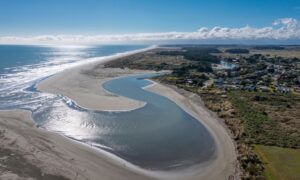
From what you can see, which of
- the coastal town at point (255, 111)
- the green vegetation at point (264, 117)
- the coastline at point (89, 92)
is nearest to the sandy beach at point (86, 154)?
the coastline at point (89, 92)

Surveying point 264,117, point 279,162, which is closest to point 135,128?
point 279,162

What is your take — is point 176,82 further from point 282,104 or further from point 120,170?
point 120,170

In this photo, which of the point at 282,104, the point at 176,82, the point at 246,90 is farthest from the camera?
the point at 176,82

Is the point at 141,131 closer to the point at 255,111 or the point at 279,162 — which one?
the point at 279,162

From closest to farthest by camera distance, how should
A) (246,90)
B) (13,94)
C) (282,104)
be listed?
(282,104) < (13,94) < (246,90)

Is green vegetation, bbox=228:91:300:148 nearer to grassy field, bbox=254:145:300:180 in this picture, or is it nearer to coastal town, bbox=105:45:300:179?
coastal town, bbox=105:45:300:179

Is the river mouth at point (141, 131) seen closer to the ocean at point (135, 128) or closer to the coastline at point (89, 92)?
the ocean at point (135, 128)

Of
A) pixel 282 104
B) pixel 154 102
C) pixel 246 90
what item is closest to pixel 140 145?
pixel 154 102
